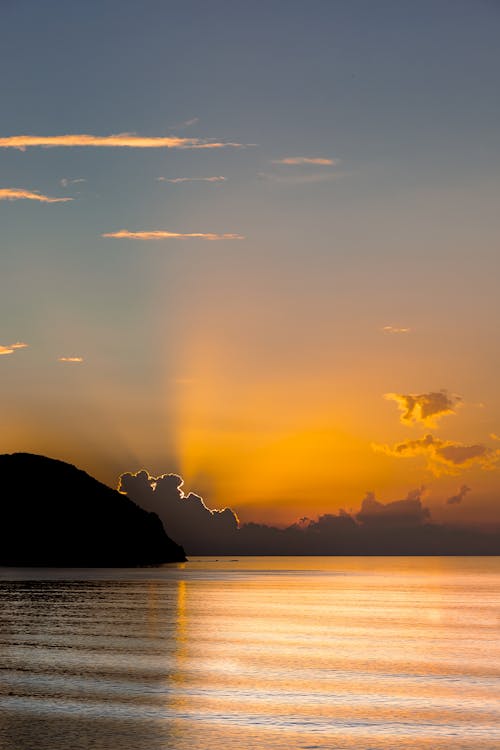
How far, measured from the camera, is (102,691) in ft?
159

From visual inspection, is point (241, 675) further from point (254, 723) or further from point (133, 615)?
point (133, 615)

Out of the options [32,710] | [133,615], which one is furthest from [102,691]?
[133,615]

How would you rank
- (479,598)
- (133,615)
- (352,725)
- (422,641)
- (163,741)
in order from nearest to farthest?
(163,741) < (352,725) < (422,641) < (133,615) < (479,598)

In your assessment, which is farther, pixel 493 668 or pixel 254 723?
pixel 493 668

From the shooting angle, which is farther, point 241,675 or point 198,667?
point 198,667

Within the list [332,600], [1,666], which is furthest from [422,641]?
[332,600]

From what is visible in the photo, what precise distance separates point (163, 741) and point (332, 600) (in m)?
118

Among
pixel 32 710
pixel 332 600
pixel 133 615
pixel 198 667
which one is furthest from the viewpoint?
pixel 332 600

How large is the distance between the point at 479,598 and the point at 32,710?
13318cm

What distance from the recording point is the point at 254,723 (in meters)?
40.0

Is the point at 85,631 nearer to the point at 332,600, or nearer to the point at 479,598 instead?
the point at 332,600

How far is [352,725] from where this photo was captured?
3988 cm

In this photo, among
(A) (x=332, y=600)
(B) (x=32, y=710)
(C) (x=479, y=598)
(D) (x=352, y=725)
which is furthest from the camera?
(C) (x=479, y=598)

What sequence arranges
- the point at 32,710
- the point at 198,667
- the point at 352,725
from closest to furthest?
the point at 352,725
the point at 32,710
the point at 198,667
